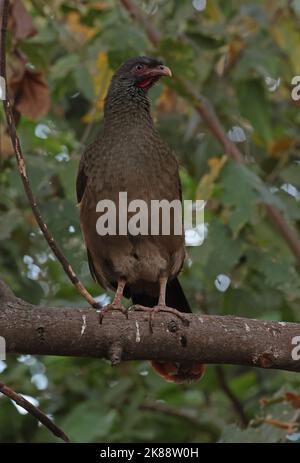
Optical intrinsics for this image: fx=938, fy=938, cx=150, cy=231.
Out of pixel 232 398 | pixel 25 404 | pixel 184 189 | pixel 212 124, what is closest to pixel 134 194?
pixel 212 124

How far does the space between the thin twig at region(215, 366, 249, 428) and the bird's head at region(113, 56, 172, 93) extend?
2043 mm

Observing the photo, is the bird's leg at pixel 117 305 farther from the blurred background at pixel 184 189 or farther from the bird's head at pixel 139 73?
the bird's head at pixel 139 73

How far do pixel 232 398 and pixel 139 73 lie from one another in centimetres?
224

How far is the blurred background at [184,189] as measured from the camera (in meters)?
4.94

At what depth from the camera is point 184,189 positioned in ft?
20.2

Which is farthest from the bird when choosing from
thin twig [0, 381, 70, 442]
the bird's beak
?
thin twig [0, 381, 70, 442]

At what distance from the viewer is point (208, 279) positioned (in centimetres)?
498

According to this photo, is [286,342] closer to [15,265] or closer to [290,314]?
[290,314]

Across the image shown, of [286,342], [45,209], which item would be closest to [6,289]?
[286,342]

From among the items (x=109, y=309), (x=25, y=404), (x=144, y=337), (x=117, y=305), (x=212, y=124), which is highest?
(x=212, y=124)

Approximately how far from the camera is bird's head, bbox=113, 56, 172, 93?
532 centimetres

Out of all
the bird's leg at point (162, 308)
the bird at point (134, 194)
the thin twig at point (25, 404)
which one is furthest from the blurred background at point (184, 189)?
the thin twig at point (25, 404)

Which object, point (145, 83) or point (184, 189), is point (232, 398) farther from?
point (145, 83)

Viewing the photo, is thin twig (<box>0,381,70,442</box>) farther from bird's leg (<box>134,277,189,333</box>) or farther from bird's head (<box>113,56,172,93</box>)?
bird's head (<box>113,56,172,93</box>)
